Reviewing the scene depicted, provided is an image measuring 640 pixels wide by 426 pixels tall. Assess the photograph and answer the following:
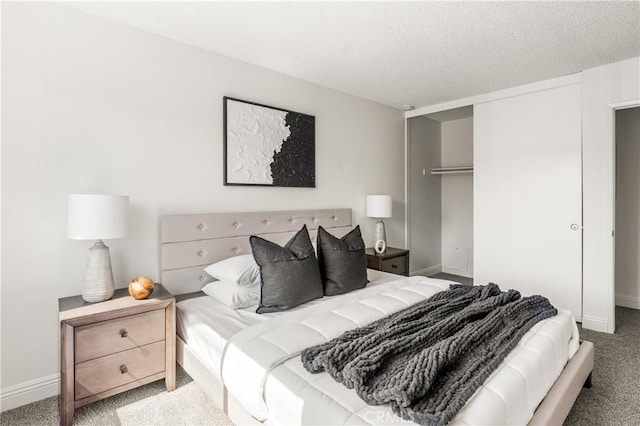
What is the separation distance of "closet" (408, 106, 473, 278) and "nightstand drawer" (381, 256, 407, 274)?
963mm

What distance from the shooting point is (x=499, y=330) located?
178 cm

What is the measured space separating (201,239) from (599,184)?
3.65 m

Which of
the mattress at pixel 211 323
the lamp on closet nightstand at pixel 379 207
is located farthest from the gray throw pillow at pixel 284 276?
the lamp on closet nightstand at pixel 379 207

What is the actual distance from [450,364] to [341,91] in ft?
10.4

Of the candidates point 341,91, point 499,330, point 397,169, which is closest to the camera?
point 499,330

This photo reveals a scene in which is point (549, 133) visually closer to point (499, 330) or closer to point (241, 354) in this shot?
point (499, 330)

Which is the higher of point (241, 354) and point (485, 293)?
point (485, 293)

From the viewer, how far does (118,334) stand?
1965 mm

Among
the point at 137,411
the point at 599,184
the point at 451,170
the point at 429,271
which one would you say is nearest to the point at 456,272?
the point at 429,271

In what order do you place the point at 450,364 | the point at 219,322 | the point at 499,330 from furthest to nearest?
the point at 219,322, the point at 499,330, the point at 450,364

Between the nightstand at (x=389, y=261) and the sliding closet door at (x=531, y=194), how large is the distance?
37.9 inches

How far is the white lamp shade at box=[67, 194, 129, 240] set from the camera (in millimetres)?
1910

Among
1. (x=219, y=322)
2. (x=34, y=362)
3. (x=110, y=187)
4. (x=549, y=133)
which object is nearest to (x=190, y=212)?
(x=110, y=187)

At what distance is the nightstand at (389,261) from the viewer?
367 cm
